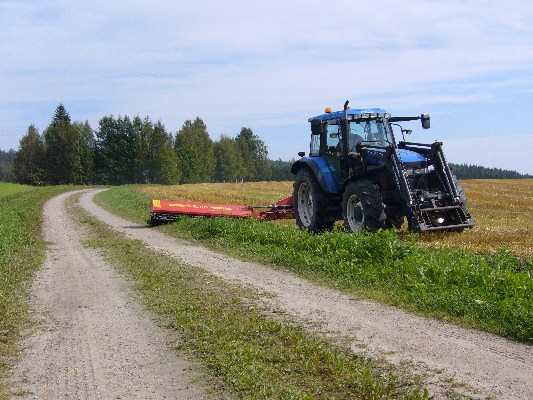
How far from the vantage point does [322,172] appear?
45.9 ft

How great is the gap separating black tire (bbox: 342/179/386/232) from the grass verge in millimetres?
4143

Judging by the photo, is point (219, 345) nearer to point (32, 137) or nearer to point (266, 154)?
point (32, 137)

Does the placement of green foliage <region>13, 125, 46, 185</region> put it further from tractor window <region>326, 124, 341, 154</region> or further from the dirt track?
the dirt track

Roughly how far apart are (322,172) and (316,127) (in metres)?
1.10

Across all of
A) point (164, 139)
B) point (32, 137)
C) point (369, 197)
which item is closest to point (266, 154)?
point (164, 139)

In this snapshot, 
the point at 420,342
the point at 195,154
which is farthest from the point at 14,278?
the point at 195,154

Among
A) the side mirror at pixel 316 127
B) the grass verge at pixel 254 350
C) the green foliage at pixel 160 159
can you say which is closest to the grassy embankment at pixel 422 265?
the grass verge at pixel 254 350

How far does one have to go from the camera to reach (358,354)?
5.55 m

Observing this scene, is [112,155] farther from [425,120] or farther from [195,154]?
[425,120]

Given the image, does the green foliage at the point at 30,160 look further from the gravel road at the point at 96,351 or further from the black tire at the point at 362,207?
the gravel road at the point at 96,351

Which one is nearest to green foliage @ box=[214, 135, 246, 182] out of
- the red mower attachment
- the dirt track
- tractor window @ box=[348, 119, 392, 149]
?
the red mower attachment

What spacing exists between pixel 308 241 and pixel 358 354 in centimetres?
614

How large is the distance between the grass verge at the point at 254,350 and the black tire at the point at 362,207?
414 cm

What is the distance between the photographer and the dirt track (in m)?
4.93
